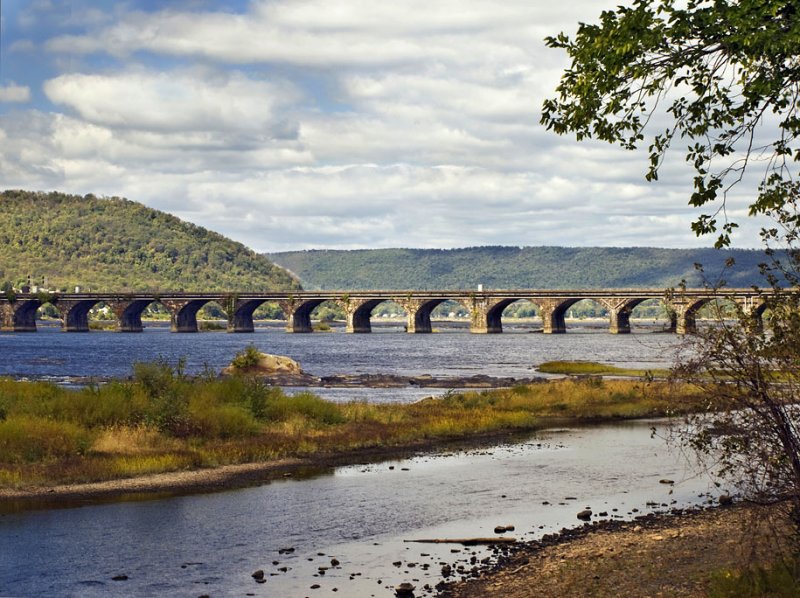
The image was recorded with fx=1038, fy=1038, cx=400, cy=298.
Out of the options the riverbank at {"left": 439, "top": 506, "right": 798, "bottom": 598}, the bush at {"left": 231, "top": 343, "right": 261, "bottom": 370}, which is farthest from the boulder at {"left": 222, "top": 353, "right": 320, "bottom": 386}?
the riverbank at {"left": 439, "top": 506, "right": 798, "bottom": 598}

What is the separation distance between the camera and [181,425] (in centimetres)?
3772

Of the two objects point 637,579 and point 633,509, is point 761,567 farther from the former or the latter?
point 633,509

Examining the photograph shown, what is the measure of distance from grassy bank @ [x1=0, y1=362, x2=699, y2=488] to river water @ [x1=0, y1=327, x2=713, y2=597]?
10.9ft

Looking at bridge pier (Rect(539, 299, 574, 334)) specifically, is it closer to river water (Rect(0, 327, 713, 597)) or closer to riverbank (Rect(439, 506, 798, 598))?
river water (Rect(0, 327, 713, 597))

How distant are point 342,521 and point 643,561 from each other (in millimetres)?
8689

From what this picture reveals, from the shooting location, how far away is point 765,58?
55.0 ft

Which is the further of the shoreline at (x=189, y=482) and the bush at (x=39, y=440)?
the bush at (x=39, y=440)

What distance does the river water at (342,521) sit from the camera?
20438mm

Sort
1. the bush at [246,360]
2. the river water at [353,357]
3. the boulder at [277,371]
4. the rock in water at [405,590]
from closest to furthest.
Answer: the rock in water at [405,590]
the boulder at [277,371]
the bush at [246,360]
the river water at [353,357]

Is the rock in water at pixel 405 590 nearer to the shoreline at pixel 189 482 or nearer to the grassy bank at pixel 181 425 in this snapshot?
the grassy bank at pixel 181 425

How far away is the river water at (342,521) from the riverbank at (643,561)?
118 cm

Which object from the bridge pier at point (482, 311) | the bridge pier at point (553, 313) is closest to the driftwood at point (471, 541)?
the bridge pier at point (553, 313)

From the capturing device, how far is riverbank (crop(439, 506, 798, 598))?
1734 cm

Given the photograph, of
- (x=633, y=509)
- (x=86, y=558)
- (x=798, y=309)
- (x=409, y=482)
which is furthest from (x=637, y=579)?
(x=409, y=482)
